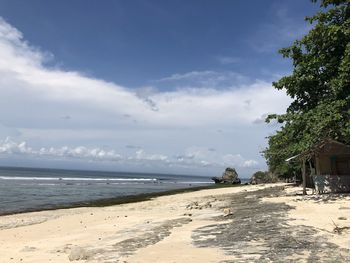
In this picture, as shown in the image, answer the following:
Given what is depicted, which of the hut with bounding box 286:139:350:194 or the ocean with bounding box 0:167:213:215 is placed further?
the ocean with bounding box 0:167:213:215

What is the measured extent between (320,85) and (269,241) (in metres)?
14.3

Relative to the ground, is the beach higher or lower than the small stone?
higher

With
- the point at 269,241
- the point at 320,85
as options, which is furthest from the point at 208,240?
the point at 320,85

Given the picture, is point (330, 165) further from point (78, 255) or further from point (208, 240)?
point (78, 255)

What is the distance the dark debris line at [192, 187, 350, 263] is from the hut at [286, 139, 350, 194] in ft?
33.6

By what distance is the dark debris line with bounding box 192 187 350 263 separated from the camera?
8875mm

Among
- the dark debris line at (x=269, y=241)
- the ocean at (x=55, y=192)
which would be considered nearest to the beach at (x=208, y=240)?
the dark debris line at (x=269, y=241)

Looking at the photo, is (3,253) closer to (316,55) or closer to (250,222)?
(250,222)

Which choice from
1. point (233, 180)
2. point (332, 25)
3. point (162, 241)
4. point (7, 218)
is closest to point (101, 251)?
point (162, 241)

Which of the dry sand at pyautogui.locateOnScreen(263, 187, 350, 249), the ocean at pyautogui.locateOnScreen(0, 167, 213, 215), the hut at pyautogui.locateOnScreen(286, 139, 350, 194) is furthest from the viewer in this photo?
the ocean at pyautogui.locateOnScreen(0, 167, 213, 215)

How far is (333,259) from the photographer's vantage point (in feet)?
27.8

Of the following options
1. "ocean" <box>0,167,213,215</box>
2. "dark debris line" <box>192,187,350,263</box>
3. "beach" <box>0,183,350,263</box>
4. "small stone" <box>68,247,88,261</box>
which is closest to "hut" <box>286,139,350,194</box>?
"beach" <box>0,183,350,263</box>

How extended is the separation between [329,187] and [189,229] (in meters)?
12.4

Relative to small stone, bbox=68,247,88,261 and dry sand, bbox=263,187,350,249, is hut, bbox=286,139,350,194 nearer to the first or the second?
dry sand, bbox=263,187,350,249
